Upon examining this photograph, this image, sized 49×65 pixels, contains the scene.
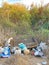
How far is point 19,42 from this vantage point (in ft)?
24.2

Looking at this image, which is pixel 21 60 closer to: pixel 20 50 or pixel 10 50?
pixel 20 50

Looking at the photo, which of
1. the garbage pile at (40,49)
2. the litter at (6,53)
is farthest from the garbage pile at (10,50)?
the garbage pile at (40,49)

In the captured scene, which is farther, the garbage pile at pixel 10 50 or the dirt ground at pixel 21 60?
the garbage pile at pixel 10 50

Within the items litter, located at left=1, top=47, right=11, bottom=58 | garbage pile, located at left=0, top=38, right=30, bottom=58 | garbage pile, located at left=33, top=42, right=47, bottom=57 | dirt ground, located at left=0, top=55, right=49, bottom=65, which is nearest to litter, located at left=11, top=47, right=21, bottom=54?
garbage pile, located at left=0, top=38, right=30, bottom=58

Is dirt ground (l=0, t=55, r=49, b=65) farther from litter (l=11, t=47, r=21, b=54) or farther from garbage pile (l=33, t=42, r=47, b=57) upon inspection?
litter (l=11, t=47, r=21, b=54)

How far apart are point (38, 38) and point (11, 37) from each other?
2.89 feet

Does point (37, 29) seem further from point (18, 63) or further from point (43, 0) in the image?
point (18, 63)

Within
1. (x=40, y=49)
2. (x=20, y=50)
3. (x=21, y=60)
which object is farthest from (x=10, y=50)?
(x=21, y=60)

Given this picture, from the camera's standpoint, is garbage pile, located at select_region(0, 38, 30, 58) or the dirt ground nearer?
the dirt ground

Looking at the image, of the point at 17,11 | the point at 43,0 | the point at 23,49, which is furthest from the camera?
the point at 43,0

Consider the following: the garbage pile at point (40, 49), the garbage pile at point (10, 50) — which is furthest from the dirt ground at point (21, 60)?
the garbage pile at point (10, 50)

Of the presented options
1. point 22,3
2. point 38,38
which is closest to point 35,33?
point 38,38

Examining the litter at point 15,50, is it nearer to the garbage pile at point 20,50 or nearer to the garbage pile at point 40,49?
the garbage pile at point 20,50

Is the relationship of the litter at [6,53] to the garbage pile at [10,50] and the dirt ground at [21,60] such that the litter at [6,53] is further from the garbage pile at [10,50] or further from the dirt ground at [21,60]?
the dirt ground at [21,60]
